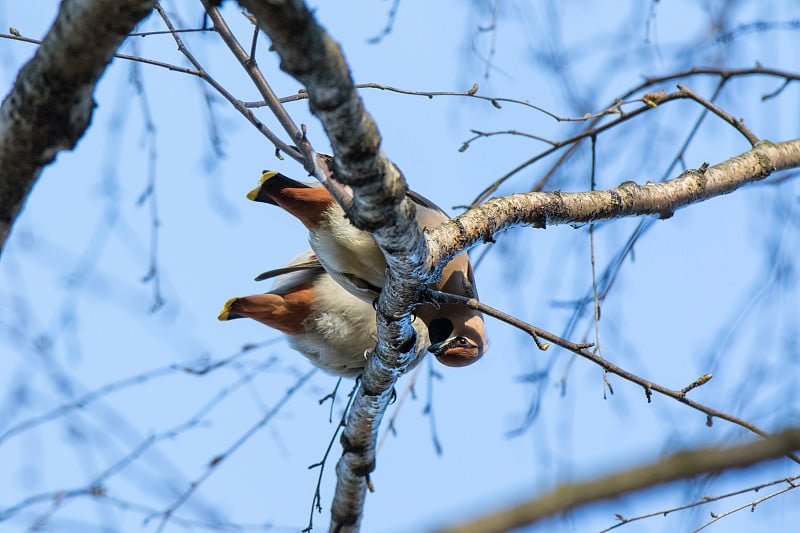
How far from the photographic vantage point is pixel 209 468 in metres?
2.84

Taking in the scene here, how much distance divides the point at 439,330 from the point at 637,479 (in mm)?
2502

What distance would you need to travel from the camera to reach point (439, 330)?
10.8 feet

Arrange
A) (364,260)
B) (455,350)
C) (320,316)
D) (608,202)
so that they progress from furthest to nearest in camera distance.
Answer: (320,316) < (455,350) < (364,260) < (608,202)

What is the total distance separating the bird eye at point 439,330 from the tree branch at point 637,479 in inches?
96.0

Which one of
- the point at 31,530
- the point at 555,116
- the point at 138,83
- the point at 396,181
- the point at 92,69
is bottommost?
the point at 31,530

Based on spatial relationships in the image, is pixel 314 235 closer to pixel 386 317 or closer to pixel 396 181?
pixel 386 317

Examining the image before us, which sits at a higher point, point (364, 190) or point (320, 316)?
point (320, 316)

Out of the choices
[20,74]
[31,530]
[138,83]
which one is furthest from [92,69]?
[138,83]

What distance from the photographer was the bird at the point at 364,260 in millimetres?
2934

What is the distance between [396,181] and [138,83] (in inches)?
63.2

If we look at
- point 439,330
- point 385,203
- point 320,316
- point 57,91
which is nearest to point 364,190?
point 385,203

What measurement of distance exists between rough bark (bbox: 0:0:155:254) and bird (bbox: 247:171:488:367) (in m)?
1.36

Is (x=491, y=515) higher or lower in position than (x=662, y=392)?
lower

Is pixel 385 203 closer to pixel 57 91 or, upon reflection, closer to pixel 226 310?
pixel 57 91
